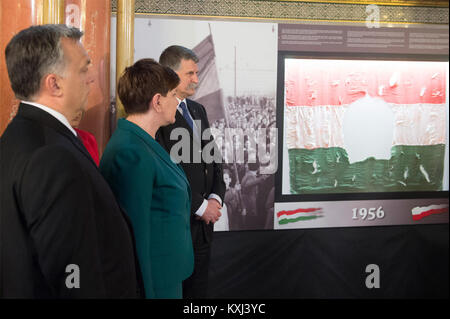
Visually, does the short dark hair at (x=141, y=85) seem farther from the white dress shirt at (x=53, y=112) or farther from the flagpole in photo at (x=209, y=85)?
the flagpole in photo at (x=209, y=85)

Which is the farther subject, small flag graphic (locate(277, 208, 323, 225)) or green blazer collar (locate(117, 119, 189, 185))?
small flag graphic (locate(277, 208, 323, 225))

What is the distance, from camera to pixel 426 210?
4.17m

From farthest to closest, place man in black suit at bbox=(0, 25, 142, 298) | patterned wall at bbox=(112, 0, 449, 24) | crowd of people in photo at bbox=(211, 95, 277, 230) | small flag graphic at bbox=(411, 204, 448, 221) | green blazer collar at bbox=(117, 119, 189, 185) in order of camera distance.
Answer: small flag graphic at bbox=(411, 204, 448, 221) → crowd of people in photo at bbox=(211, 95, 277, 230) → patterned wall at bbox=(112, 0, 449, 24) → green blazer collar at bbox=(117, 119, 189, 185) → man in black suit at bbox=(0, 25, 142, 298)

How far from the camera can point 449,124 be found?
4160mm

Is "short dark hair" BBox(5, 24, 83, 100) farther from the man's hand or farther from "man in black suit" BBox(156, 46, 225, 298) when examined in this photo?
the man's hand

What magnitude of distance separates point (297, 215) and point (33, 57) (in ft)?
9.91

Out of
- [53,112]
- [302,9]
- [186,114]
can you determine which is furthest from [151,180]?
[302,9]

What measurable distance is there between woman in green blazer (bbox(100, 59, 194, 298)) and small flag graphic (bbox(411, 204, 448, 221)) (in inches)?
113

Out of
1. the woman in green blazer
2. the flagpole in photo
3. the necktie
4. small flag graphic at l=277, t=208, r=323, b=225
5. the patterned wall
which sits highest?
the patterned wall

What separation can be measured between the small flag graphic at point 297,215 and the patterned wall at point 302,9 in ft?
5.27

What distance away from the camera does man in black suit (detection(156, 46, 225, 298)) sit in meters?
2.69

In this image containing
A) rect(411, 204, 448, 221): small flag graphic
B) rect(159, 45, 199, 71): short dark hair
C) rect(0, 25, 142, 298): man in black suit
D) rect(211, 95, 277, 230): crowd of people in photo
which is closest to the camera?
rect(0, 25, 142, 298): man in black suit

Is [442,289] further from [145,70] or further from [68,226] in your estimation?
[68,226]

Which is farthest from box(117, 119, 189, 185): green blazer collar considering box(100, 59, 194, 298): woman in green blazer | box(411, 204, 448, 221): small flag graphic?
box(411, 204, 448, 221): small flag graphic
